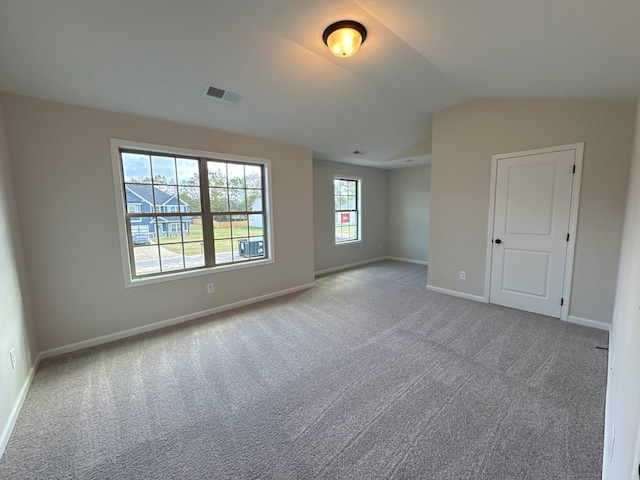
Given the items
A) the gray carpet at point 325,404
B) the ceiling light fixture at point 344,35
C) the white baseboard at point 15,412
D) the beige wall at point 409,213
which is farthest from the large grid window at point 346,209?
the white baseboard at point 15,412

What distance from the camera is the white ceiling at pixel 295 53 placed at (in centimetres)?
169

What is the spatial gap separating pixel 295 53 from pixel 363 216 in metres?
4.24

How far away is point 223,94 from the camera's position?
2686 mm

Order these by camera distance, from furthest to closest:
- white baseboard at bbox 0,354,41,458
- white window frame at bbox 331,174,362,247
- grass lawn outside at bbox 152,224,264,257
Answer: white window frame at bbox 331,174,362,247, grass lawn outside at bbox 152,224,264,257, white baseboard at bbox 0,354,41,458

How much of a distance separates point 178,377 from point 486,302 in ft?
12.5

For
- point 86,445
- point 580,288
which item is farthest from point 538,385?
point 86,445

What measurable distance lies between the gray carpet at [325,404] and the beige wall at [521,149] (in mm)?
730

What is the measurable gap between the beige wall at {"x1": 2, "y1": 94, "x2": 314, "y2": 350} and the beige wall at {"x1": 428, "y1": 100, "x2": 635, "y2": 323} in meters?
3.38

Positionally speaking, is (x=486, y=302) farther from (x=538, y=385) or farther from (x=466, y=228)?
(x=538, y=385)

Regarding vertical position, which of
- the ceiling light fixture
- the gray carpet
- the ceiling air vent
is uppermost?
the ceiling light fixture

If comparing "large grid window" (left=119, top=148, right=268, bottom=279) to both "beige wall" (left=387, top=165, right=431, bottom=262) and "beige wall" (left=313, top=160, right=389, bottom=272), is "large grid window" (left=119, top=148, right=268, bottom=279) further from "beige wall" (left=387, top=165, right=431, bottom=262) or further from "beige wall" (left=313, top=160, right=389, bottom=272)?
"beige wall" (left=387, top=165, right=431, bottom=262)

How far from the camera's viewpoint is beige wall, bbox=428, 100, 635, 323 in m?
2.65

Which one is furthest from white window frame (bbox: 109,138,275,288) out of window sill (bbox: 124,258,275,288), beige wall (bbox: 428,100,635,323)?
beige wall (bbox: 428,100,635,323)

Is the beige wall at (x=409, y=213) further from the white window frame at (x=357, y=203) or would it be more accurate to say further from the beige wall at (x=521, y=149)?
the beige wall at (x=521, y=149)
